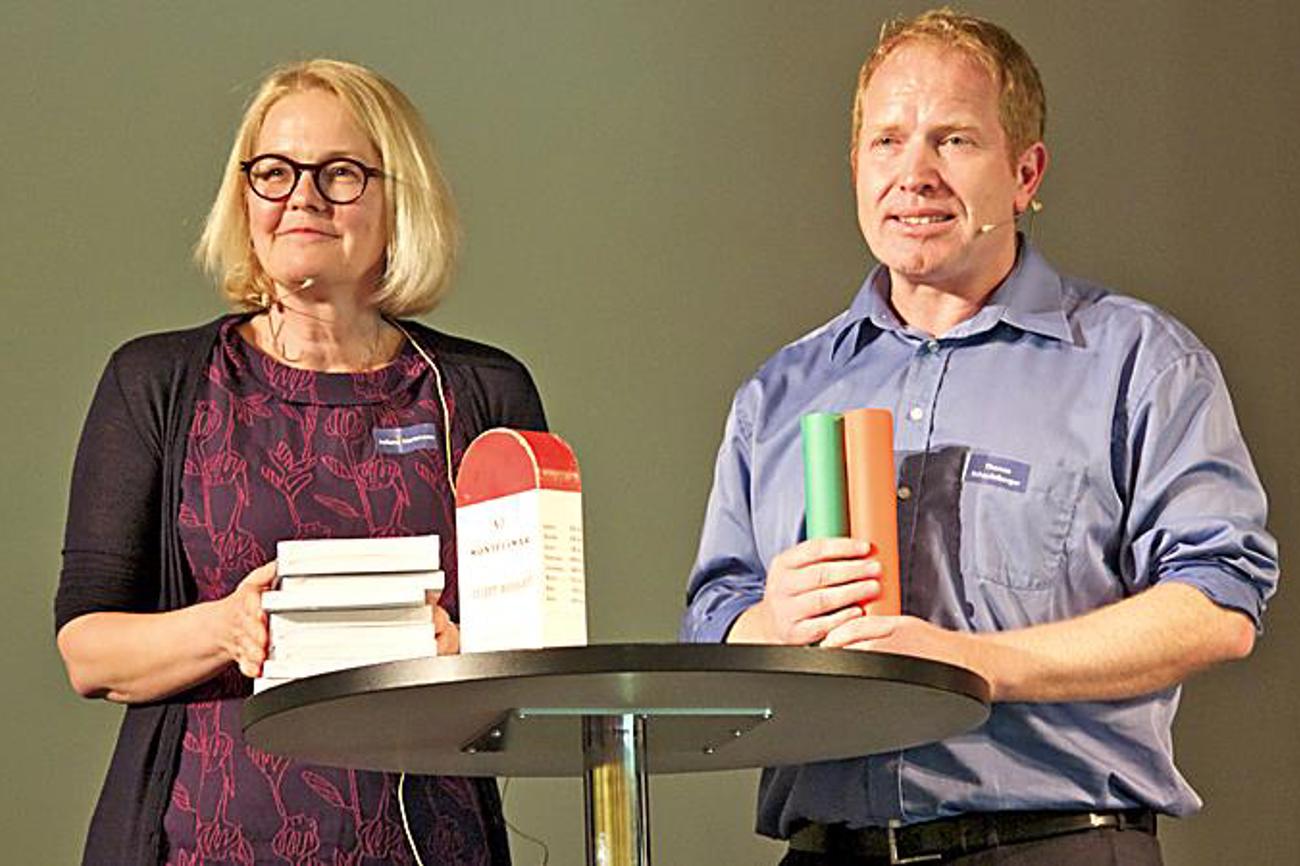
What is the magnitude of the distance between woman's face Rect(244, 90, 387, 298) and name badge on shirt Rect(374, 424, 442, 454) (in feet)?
0.63

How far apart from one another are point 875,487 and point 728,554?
464 millimetres

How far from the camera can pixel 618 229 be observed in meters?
3.71

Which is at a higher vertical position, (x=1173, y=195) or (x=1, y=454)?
(x=1173, y=195)

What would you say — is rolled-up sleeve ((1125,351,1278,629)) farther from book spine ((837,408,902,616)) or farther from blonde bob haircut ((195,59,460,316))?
blonde bob haircut ((195,59,460,316))

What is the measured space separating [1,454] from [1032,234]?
5.54ft

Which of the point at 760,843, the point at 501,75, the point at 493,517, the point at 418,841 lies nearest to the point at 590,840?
the point at 493,517

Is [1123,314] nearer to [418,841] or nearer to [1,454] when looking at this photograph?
[418,841]

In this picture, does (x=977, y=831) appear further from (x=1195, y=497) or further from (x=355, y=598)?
(x=355, y=598)

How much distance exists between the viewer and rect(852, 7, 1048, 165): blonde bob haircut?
255 cm

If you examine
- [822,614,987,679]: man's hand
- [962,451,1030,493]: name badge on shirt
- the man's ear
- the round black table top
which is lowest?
the round black table top

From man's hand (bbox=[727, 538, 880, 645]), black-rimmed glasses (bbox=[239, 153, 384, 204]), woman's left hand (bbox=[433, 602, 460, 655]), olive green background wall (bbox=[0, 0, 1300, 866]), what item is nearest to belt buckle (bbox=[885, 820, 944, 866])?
man's hand (bbox=[727, 538, 880, 645])

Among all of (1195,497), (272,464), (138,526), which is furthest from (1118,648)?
(138,526)

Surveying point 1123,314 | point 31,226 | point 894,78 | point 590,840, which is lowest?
point 590,840

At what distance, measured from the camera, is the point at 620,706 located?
5.96ft
